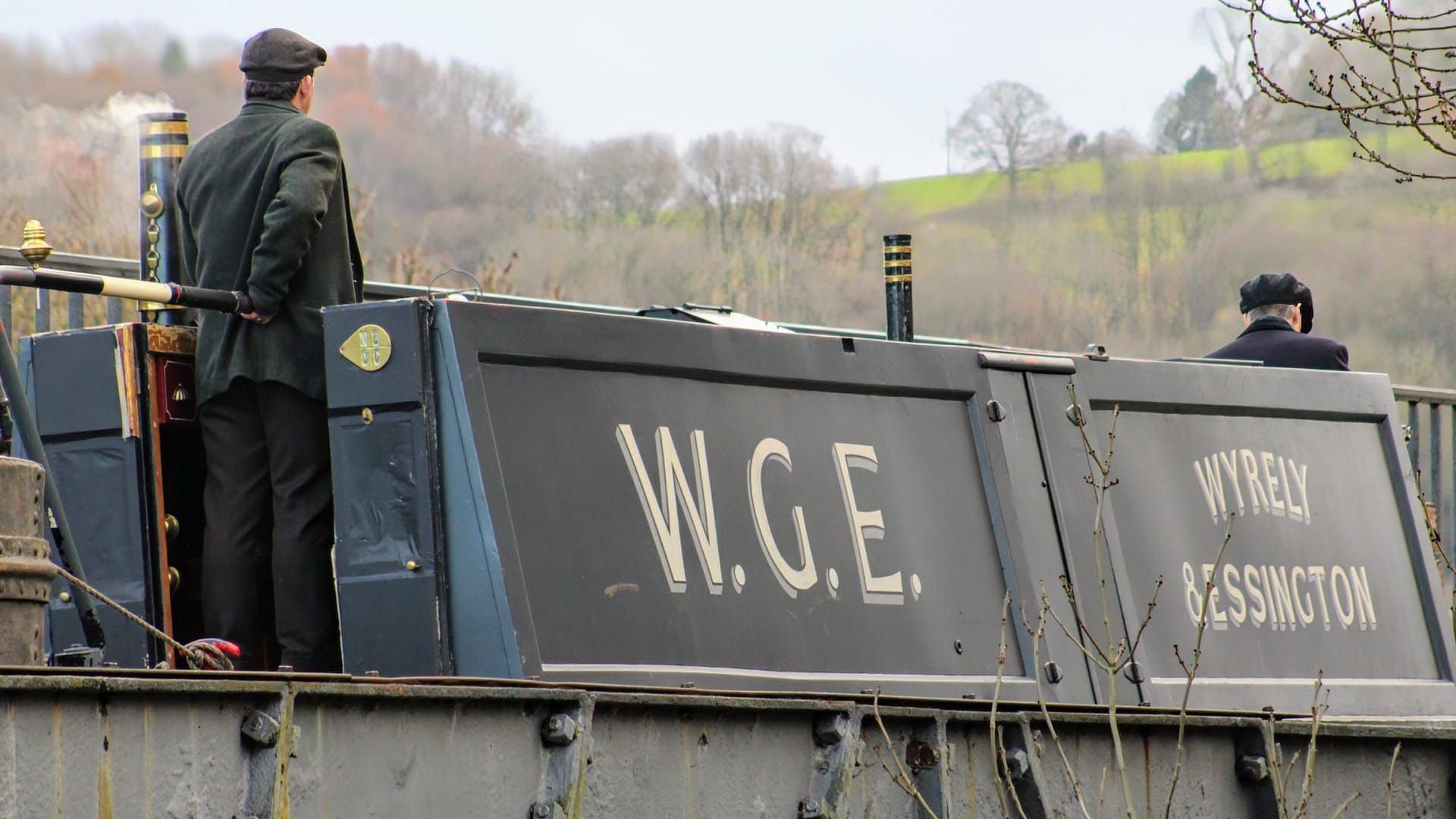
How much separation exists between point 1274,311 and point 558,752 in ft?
17.6

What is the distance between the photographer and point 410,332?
5062mm

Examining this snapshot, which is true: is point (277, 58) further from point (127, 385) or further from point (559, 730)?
point (559, 730)

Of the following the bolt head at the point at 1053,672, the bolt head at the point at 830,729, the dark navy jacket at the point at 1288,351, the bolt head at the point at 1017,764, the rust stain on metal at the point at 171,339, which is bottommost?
the bolt head at the point at 1017,764

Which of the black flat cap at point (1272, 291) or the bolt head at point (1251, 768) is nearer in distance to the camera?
the bolt head at point (1251, 768)

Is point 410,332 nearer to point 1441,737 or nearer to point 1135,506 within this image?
point 1135,506

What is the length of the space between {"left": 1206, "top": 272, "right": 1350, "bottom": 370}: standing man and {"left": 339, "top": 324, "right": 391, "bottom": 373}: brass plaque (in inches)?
161

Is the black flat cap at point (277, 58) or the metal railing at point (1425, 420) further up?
the black flat cap at point (277, 58)

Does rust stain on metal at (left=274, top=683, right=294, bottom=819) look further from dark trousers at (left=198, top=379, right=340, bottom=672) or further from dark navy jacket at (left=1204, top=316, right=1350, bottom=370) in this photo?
dark navy jacket at (left=1204, top=316, right=1350, bottom=370)

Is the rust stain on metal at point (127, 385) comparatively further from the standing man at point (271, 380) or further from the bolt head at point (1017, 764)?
the bolt head at point (1017, 764)

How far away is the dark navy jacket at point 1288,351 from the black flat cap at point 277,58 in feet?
12.3

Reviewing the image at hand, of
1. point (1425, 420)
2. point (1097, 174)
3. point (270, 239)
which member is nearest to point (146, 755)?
point (270, 239)

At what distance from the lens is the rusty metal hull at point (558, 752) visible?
3.73 m

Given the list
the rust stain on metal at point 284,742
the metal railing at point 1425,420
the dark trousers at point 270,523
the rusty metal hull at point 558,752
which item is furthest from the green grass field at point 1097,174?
the rust stain on metal at point 284,742

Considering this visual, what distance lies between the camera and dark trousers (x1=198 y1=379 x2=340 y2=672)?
5492mm
